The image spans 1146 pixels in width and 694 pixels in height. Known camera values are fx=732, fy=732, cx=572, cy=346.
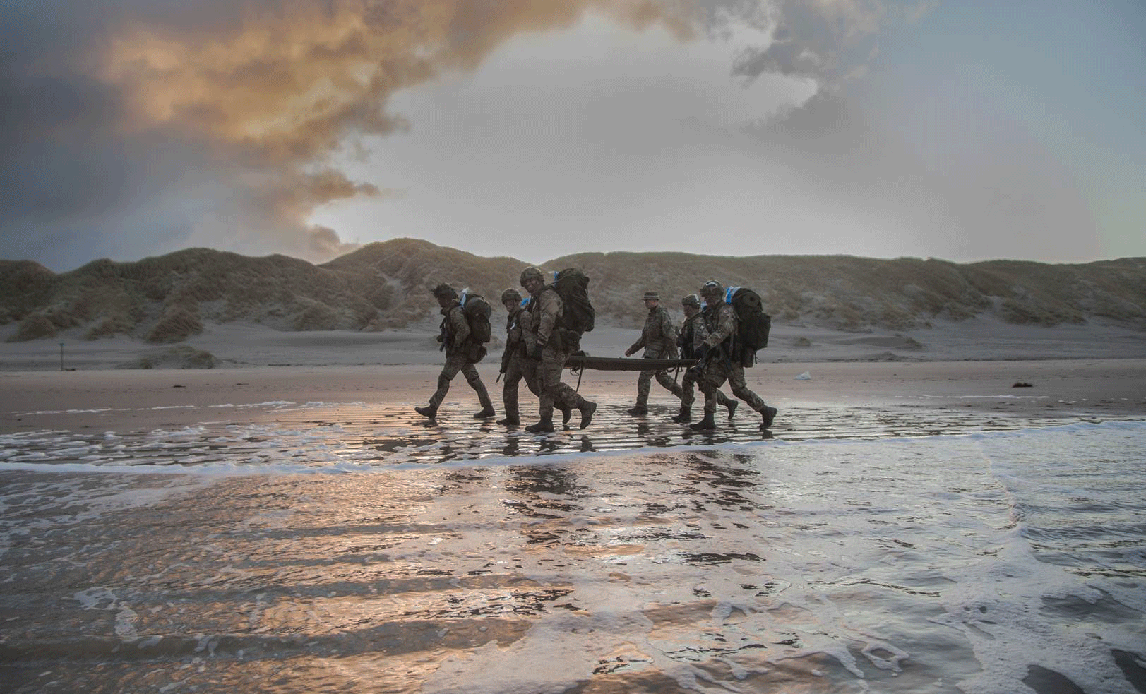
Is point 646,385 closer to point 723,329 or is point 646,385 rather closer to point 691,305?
point 691,305

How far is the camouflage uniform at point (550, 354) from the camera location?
9664mm

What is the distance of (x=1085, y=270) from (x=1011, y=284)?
20.8 m

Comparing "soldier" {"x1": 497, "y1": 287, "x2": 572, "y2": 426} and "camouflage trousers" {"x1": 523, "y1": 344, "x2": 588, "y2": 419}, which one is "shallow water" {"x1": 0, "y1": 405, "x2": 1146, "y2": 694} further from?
"soldier" {"x1": 497, "y1": 287, "x2": 572, "y2": 426}

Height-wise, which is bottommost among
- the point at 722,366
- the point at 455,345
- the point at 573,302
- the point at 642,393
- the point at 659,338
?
the point at 642,393

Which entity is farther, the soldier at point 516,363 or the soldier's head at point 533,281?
the soldier at point 516,363

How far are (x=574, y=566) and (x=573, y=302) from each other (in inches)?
254

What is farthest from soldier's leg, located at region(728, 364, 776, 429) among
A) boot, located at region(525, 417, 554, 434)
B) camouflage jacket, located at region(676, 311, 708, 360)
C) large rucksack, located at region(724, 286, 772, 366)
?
boot, located at region(525, 417, 554, 434)

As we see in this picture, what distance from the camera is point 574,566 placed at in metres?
3.66

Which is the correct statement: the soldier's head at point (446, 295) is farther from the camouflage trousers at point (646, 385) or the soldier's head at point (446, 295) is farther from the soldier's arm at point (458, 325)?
the camouflage trousers at point (646, 385)

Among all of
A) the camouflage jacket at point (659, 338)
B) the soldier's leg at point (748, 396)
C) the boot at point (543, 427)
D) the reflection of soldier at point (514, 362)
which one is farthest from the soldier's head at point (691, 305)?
the boot at point (543, 427)

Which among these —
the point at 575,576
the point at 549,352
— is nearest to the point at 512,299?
the point at 549,352

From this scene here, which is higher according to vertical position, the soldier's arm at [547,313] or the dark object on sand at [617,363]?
the soldier's arm at [547,313]

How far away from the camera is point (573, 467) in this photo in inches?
264

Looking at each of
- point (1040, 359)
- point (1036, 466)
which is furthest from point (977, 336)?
point (1036, 466)
